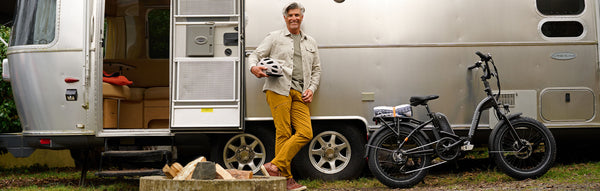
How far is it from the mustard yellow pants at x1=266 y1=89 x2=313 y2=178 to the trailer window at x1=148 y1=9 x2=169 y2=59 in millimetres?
3075

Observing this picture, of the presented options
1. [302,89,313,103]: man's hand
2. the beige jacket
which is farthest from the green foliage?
[302,89,313,103]: man's hand

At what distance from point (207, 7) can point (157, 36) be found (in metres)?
2.74

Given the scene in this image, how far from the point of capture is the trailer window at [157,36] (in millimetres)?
8156

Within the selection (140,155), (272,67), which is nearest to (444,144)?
(272,67)

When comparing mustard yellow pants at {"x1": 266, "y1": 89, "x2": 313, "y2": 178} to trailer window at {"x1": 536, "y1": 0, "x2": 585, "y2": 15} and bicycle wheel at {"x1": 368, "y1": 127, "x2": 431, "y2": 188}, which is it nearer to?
bicycle wheel at {"x1": 368, "y1": 127, "x2": 431, "y2": 188}

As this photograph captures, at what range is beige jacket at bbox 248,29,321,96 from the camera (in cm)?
555

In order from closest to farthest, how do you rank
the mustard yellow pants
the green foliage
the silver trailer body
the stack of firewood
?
the stack of firewood, the mustard yellow pants, the silver trailer body, the green foliage

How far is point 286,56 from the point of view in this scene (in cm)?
564

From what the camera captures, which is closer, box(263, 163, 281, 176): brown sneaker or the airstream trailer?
box(263, 163, 281, 176): brown sneaker

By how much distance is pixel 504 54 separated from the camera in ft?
19.7

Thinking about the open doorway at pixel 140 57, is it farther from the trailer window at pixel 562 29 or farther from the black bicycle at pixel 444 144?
the trailer window at pixel 562 29

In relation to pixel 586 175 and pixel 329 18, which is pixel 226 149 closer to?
pixel 329 18

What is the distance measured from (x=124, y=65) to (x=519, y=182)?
16.1 ft

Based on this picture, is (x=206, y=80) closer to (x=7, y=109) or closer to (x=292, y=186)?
(x=292, y=186)
